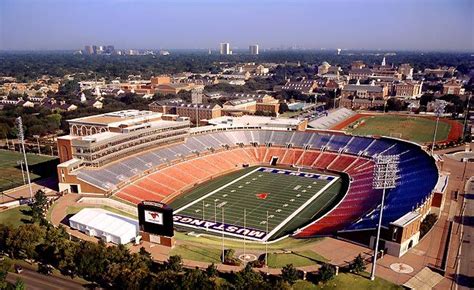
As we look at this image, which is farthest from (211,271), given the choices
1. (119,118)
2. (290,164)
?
(119,118)

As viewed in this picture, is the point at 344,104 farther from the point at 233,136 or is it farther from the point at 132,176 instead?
the point at 132,176

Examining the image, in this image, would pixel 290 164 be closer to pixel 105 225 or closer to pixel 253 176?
pixel 253 176

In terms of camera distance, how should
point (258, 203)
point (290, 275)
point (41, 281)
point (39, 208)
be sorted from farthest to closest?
point (258, 203), point (39, 208), point (41, 281), point (290, 275)

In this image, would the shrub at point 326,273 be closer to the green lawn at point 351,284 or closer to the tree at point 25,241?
the green lawn at point 351,284

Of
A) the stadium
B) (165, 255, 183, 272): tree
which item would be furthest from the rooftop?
(165, 255, 183, 272): tree

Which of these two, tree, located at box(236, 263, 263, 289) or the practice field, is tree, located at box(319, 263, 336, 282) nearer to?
tree, located at box(236, 263, 263, 289)

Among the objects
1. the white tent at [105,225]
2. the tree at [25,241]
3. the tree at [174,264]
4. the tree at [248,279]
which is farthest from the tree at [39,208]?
the tree at [248,279]
